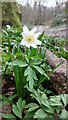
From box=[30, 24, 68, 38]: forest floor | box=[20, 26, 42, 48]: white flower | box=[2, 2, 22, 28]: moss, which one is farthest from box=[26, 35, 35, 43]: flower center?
box=[30, 24, 68, 38]: forest floor

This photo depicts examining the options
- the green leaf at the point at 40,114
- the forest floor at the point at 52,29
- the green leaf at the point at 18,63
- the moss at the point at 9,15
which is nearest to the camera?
the green leaf at the point at 40,114

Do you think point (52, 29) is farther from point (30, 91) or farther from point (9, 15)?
point (30, 91)

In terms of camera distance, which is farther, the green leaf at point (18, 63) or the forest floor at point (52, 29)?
the forest floor at point (52, 29)

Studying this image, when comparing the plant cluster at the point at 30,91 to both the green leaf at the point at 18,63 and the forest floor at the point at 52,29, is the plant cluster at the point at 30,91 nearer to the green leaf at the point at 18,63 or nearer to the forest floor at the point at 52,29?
the green leaf at the point at 18,63

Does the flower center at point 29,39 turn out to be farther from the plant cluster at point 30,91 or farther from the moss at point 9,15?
the moss at point 9,15

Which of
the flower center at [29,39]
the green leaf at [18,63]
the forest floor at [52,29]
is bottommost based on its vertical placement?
the forest floor at [52,29]

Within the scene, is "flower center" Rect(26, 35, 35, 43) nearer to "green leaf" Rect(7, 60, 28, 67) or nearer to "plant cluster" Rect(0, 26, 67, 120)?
"plant cluster" Rect(0, 26, 67, 120)

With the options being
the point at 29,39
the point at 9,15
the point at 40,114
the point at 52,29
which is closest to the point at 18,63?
the point at 29,39

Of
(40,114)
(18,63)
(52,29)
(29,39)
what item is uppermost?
(29,39)

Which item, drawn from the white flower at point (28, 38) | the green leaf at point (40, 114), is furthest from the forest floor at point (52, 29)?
the green leaf at point (40, 114)

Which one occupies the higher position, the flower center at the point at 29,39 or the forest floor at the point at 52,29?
the flower center at the point at 29,39

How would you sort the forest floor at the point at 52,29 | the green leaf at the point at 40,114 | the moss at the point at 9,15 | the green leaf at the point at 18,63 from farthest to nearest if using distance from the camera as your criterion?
1. the forest floor at the point at 52,29
2. the moss at the point at 9,15
3. the green leaf at the point at 18,63
4. the green leaf at the point at 40,114

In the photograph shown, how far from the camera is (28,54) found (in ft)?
4.35

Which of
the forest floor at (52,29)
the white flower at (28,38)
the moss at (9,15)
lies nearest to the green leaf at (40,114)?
the white flower at (28,38)
